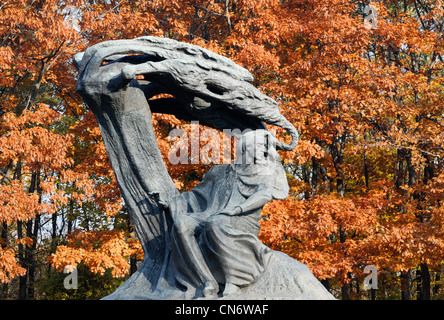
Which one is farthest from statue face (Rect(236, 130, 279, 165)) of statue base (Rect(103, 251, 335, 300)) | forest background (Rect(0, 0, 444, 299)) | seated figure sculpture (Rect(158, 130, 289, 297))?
forest background (Rect(0, 0, 444, 299))

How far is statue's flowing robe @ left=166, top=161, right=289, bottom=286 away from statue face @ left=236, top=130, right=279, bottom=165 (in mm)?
69

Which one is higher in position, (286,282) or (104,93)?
(104,93)

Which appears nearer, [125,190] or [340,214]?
[125,190]

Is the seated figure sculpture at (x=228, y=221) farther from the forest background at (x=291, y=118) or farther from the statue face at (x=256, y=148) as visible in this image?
the forest background at (x=291, y=118)

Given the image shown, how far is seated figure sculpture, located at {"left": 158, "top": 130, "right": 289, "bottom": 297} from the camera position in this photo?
5.10 metres

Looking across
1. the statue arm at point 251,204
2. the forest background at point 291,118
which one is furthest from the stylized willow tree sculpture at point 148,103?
the forest background at point 291,118

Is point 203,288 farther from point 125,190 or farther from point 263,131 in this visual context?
point 263,131

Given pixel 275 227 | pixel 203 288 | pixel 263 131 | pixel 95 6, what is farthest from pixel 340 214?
pixel 95 6

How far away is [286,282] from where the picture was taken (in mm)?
5164

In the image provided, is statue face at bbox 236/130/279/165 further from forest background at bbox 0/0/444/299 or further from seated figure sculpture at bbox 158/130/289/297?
forest background at bbox 0/0/444/299

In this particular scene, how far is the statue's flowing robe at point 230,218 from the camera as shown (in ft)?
16.7

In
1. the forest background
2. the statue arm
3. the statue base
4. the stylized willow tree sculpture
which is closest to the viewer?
the statue base

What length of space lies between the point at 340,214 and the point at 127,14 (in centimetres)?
678

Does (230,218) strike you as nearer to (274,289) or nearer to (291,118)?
(274,289)
